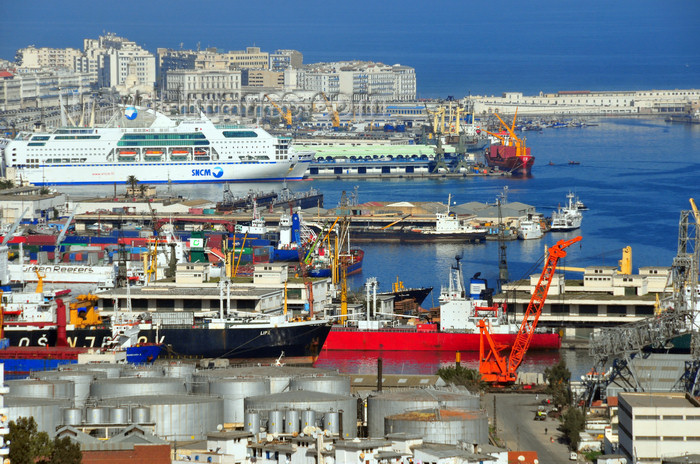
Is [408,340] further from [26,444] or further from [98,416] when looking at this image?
[26,444]

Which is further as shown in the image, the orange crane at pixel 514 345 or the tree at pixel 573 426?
the orange crane at pixel 514 345

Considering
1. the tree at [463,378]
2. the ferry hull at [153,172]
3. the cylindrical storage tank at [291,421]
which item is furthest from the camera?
the ferry hull at [153,172]

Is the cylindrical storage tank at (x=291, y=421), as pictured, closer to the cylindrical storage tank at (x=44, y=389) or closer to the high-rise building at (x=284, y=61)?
the cylindrical storage tank at (x=44, y=389)

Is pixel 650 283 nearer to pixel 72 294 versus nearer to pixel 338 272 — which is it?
pixel 338 272

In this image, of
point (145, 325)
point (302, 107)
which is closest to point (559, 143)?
point (302, 107)

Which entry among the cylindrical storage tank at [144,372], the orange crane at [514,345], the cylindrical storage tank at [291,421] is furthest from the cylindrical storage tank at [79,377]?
the orange crane at [514,345]
